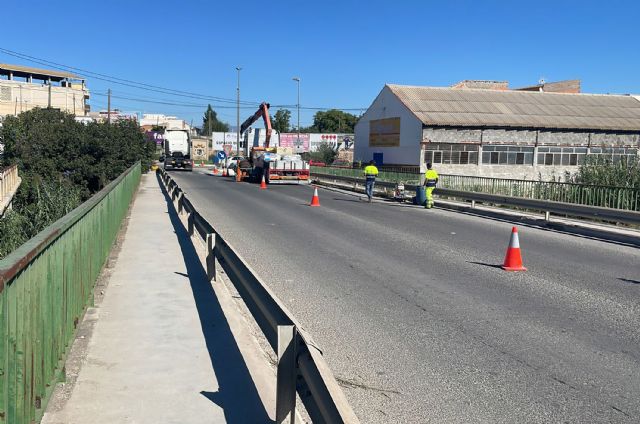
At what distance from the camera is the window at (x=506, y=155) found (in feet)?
165

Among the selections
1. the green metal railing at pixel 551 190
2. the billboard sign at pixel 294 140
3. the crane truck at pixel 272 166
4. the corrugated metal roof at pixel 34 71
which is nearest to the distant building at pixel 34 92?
the corrugated metal roof at pixel 34 71

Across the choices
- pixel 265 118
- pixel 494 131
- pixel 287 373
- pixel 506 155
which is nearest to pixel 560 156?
pixel 506 155

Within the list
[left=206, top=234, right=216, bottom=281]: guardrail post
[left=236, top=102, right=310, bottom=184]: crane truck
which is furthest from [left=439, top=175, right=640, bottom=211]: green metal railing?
[left=236, top=102, right=310, bottom=184]: crane truck

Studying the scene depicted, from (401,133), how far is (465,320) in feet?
151

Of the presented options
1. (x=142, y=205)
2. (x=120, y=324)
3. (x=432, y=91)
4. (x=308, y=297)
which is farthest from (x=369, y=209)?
(x=432, y=91)

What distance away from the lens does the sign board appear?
53.2 meters

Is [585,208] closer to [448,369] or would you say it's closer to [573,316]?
[573,316]

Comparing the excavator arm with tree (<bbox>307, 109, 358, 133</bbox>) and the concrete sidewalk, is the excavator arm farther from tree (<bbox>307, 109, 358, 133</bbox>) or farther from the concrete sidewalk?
tree (<bbox>307, 109, 358, 133</bbox>)

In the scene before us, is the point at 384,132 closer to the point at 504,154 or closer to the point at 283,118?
the point at 504,154

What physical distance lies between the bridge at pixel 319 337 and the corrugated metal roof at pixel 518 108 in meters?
39.8

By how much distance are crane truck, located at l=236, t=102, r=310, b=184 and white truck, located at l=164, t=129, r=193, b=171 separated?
18.0 m

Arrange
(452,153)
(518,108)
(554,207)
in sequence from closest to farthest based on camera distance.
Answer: (554,207) → (452,153) → (518,108)

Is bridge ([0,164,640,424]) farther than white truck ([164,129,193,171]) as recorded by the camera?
No

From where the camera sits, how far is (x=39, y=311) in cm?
397
